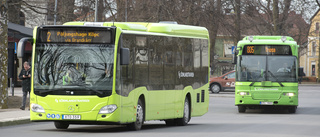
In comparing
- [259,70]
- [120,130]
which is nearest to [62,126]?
[120,130]

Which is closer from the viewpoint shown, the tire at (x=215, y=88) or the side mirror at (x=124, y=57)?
the side mirror at (x=124, y=57)

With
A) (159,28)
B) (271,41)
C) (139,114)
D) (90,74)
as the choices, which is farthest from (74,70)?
(271,41)

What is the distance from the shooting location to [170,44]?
60.4 ft

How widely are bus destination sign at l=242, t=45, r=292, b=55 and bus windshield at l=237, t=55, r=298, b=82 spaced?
0.15 meters

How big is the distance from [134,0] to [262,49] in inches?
751

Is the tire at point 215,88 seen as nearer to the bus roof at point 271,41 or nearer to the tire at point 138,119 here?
the bus roof at point 271,41

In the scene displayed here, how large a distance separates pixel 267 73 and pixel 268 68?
19cm

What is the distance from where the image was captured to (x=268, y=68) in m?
26.3

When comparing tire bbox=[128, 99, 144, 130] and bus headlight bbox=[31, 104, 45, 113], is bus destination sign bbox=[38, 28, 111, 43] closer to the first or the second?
bus headlight bbox=[31, 104, 45, 113]

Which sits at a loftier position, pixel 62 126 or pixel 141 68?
pixel 141 68

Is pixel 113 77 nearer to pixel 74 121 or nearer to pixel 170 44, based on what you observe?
pixel 74 121

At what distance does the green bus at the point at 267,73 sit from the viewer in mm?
26297

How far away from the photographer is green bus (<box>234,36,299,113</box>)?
2630 centimetres

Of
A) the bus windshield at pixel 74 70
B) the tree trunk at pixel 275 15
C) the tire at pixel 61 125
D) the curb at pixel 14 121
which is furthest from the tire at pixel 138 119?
the tree trunk at pixel 275 15
